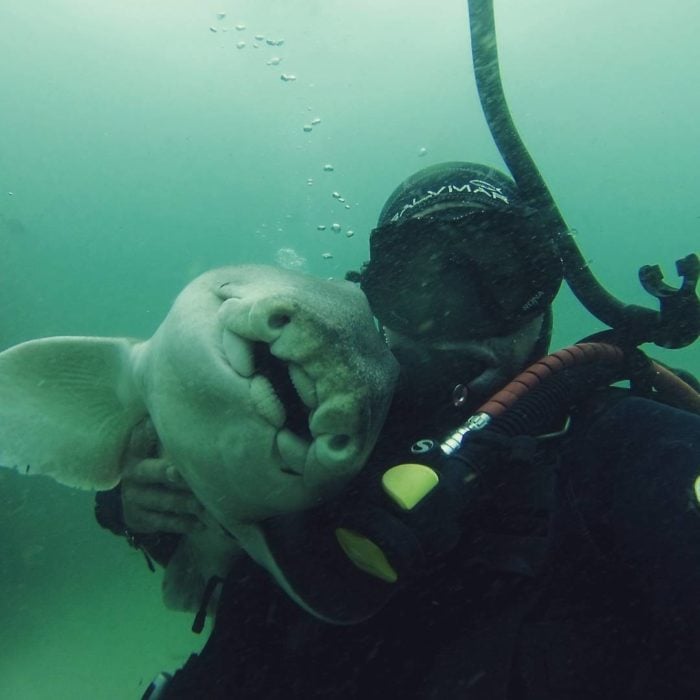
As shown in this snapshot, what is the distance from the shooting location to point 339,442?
1.43 m

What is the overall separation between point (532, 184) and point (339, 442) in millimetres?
2432

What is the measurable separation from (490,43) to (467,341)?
229cm

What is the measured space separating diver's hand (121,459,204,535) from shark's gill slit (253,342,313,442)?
763mm

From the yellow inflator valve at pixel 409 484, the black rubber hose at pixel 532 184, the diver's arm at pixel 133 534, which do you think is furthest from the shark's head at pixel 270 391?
Result: the black rubber hose at pixel 532 184

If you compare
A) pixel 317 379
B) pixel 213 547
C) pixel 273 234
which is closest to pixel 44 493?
pixel 213 547

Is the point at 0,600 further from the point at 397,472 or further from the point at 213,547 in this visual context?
the point at 397,472

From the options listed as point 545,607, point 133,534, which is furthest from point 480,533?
point 133,534

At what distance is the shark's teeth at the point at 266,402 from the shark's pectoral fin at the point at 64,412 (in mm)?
1156

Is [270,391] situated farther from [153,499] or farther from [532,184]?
[532,184]

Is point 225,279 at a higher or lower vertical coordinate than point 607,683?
higher

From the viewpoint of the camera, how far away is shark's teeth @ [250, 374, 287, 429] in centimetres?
143

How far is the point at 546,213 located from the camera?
117 inches

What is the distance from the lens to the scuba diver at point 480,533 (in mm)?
1570

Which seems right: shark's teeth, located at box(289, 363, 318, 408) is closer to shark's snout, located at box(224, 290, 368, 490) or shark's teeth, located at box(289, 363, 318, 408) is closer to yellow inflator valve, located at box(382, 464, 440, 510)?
shark's snout, located at box(224, 290, 368, 490)
